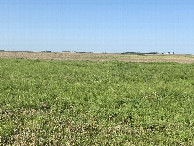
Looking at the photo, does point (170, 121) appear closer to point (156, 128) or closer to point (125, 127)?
point (156, 128)

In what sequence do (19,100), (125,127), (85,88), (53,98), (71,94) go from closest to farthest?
(125,127) < (19,100) < (53,98) < (71,94) < (85,88)

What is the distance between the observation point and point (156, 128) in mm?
8141

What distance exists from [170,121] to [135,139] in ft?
7.89

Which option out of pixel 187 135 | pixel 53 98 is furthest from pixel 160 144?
pixel 53 98

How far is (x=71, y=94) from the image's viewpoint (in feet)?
40.4

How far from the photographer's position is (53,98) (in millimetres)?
11516

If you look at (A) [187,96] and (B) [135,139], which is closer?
(B) [135,139]

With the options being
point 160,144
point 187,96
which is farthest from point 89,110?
point 187,96

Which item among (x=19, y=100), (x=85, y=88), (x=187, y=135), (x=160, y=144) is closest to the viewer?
(x=160, y=144)

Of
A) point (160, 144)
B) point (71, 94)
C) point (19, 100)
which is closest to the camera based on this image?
point (160, 144)

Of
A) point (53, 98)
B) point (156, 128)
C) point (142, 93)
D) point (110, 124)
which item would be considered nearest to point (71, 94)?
point (53, 98)

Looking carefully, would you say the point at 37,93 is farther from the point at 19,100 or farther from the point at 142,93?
the point at 142,93

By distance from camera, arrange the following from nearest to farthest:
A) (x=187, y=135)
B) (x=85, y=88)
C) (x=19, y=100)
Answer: (x=187, y=135)
(x=19, y=100)
(x=85, y=88)

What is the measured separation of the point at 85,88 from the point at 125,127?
20.9 feet
